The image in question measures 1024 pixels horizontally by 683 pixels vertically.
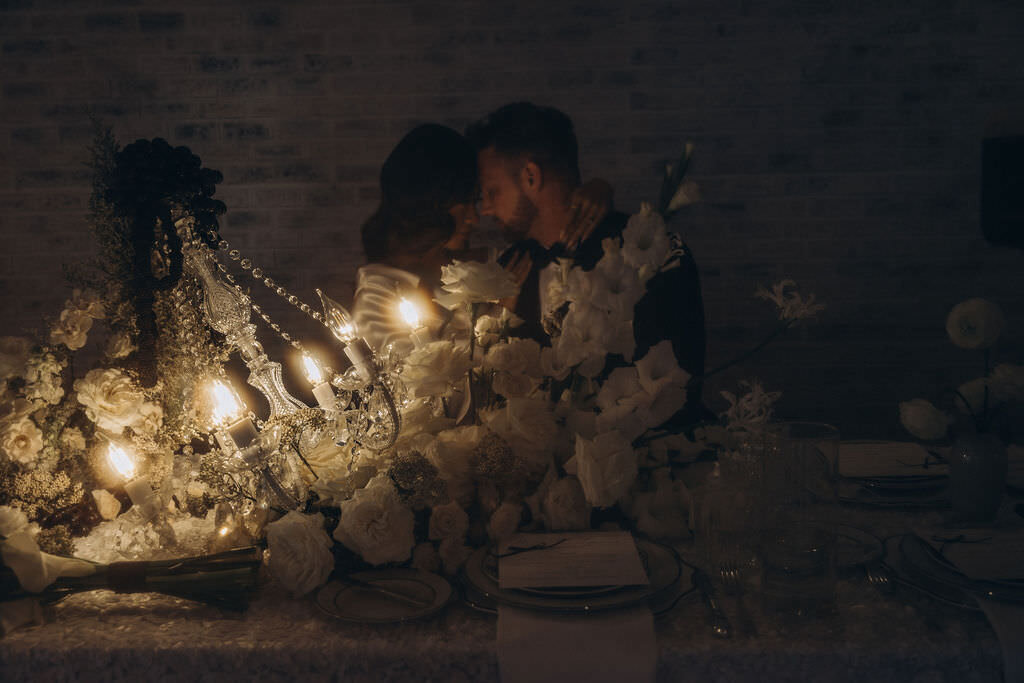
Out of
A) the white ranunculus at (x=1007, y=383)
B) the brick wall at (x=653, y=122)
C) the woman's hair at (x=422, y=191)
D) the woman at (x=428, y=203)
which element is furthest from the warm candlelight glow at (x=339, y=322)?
the brick wall at (x=653, y=122)

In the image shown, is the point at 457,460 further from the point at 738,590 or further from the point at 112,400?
the point at 112,400

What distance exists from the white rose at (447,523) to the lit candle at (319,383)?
27 centimetres

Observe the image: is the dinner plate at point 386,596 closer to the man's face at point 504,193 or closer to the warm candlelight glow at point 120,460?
the warm candlelight glow at point 120,460

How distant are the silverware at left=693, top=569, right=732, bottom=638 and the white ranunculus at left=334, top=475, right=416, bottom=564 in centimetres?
34

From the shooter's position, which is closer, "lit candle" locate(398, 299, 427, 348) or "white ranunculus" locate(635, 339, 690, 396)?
"white ranunculus" locate(635, 339, 690, 396)

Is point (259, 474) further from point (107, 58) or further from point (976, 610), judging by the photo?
point (107, 58)

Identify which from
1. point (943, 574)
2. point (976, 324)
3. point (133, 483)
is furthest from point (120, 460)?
point (976, 324)

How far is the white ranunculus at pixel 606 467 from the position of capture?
0.91 meters

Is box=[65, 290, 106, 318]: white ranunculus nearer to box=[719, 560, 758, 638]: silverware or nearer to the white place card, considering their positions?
the white place card

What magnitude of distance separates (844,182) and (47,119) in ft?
10.4

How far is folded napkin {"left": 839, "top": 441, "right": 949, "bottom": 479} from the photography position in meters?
1.24

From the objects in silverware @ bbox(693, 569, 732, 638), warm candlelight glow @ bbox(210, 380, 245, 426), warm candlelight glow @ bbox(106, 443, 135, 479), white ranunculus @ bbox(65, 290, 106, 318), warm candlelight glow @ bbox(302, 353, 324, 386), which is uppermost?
white ranunculus @ bbox(65, 290, 106, 318)

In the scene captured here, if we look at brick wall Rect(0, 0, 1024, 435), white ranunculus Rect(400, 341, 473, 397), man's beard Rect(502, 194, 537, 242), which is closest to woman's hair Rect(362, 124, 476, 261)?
man's beard Rect(502, 194, 537, 242)

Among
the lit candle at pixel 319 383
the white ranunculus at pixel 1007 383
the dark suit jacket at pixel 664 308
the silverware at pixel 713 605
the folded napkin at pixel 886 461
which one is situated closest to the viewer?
the silverware at pixel 713 605
